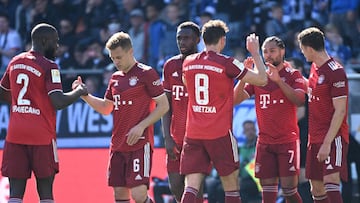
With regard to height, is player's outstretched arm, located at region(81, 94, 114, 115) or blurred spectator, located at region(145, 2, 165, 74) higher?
blurred spectator, located at region(145, 2, 165, 74)

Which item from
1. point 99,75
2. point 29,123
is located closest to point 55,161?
point 29,123

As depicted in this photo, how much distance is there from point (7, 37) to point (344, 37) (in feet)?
21.9

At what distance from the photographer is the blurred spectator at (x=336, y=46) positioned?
18391mm

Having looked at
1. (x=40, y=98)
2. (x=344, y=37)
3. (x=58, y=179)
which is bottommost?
(x=58, y=179)

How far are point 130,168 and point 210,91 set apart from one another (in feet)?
4.13

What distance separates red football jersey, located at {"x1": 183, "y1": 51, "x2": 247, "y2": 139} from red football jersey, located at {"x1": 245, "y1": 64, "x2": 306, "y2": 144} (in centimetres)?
102

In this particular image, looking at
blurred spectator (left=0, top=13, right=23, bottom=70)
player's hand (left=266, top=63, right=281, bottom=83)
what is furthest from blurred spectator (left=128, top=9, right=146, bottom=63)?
player's hand (left=266, top=63, right=281, bottom=83)

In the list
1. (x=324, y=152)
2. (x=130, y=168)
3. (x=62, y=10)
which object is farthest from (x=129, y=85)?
(x=62, y=10)

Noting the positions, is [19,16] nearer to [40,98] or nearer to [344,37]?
[344,37]

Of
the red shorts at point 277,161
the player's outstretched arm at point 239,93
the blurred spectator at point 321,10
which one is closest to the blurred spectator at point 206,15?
the blurred spectator at point 321,10

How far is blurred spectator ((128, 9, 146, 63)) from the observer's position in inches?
773

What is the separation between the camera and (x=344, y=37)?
19.2m

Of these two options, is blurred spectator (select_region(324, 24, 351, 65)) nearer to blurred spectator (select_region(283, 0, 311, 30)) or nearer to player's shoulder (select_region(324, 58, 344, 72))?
blurred spectator (select_region(283, 0, 311, 30))

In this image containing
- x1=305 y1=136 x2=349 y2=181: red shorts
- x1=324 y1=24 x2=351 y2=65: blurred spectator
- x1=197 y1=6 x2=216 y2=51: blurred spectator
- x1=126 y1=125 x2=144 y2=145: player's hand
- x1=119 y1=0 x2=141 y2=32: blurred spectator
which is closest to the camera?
x1=126 y1=125 x2=144 y2=145: player's hand
